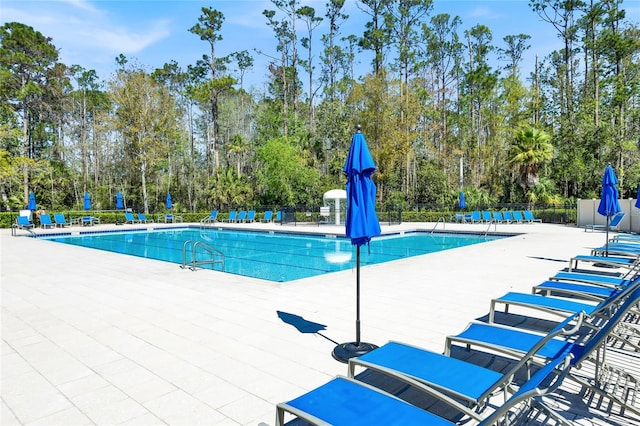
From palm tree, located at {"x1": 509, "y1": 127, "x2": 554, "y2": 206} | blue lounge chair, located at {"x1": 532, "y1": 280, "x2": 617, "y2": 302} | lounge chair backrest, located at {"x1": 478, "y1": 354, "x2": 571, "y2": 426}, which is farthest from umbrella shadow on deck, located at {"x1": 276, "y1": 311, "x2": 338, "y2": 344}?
palm tree, located at {"x1": 509, "y1": 127, "x2": 554, "y2": 206}

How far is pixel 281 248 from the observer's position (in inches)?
582

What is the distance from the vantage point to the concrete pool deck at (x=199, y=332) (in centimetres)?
293

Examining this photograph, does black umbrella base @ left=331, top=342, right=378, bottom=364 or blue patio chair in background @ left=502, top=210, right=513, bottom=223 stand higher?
blue patio chair in background @ left=502, top=210, right=513, bottom=223

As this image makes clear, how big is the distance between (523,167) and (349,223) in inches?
908

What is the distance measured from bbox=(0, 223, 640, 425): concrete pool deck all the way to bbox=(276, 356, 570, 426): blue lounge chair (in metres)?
0.74

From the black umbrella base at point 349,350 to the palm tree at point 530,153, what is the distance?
2248 centimetres

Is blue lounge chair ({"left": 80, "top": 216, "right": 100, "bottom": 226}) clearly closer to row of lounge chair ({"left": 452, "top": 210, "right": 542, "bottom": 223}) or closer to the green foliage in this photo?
the green foliage

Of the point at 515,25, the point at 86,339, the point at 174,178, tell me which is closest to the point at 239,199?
the point at 174,178

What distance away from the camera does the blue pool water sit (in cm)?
1080

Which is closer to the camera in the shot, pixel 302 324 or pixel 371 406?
pixel 371 406

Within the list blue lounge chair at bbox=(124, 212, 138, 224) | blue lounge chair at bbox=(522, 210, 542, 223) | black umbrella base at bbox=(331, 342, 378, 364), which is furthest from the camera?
blue lounge chair at bbox=(124, 212, 138, 224)

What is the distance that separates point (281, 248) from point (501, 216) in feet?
44.0

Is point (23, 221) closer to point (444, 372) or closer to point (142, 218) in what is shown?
point (142, 218)

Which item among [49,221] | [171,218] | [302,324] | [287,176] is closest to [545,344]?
[302,324]
